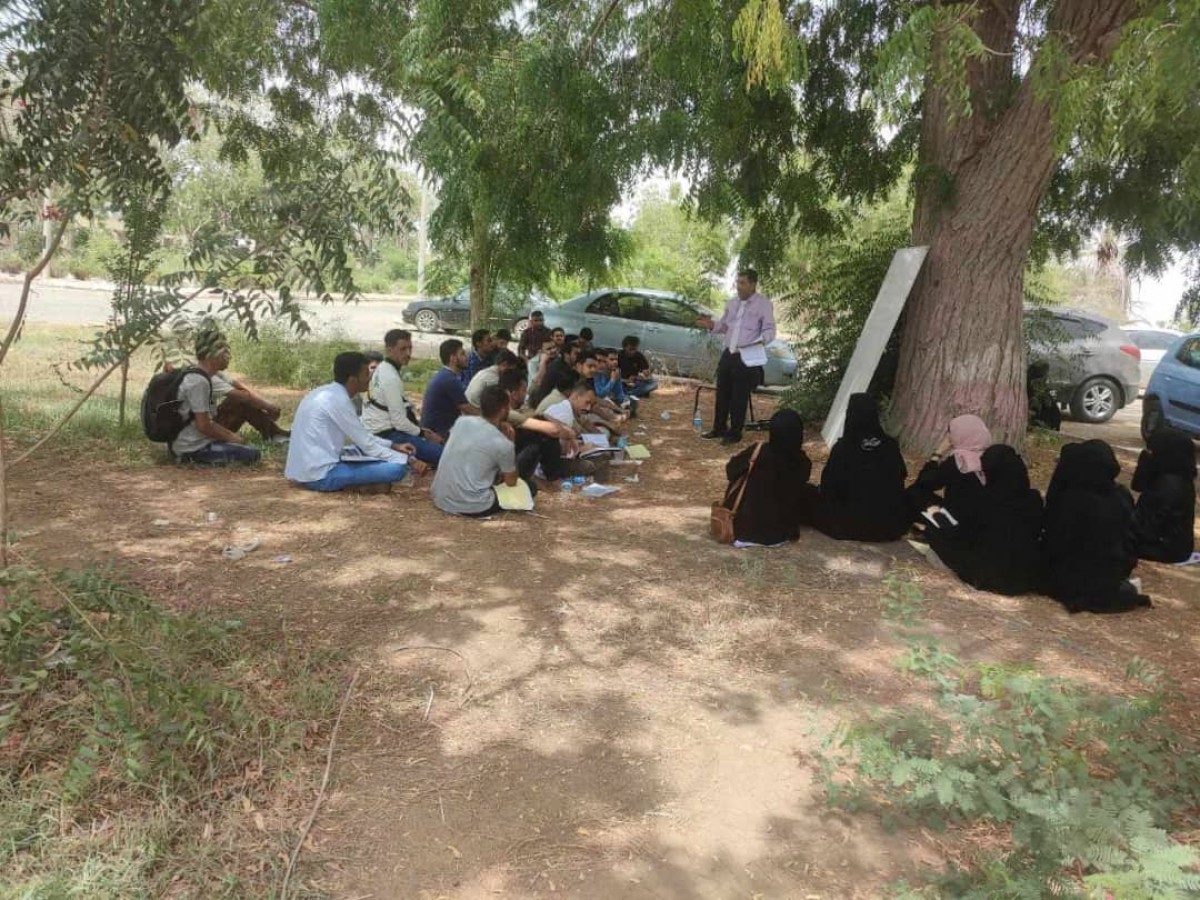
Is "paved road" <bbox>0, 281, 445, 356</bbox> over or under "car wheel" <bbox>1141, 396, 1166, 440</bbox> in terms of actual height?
over

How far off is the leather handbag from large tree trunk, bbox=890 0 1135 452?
2719 mm

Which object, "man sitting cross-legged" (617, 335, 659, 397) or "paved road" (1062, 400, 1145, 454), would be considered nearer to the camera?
"paved road" (1062, 400, 1145, 454)

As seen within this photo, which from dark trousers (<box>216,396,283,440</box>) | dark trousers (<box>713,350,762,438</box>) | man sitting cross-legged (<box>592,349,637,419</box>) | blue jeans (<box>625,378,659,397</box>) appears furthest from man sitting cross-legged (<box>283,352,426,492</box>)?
Answer: blue jeans (<box>625,378,659,397</box>)

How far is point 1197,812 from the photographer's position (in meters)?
2.91

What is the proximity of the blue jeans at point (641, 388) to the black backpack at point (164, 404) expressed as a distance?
17.5 feet

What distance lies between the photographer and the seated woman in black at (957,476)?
487 centimetres

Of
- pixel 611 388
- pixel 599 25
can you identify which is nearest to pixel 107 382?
pixel 611 388

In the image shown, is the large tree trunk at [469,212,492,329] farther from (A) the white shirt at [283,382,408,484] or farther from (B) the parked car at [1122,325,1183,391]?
(B) the parked car at [1122,325,1183,391]

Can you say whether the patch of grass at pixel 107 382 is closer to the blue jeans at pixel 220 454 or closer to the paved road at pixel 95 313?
the blue jeans at pixel 220 454

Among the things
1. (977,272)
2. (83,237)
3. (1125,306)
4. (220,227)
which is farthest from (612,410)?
(1125,306)

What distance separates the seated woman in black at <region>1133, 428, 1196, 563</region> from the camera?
5340mm

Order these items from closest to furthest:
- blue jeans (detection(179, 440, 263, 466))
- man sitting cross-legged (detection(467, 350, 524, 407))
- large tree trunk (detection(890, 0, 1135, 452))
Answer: blue jeans (detection(179, 440, 263, 466)), large tree trunk (detection(890, 0, 1135, 452)), man sitting cross-legged (detection(467, 350, 524, 407))

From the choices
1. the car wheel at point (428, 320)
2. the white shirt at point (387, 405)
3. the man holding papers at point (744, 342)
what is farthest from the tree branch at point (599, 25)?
the car wheel at point (428, 320)

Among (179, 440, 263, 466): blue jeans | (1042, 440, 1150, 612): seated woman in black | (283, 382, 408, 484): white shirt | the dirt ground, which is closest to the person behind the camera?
the dirt ground
